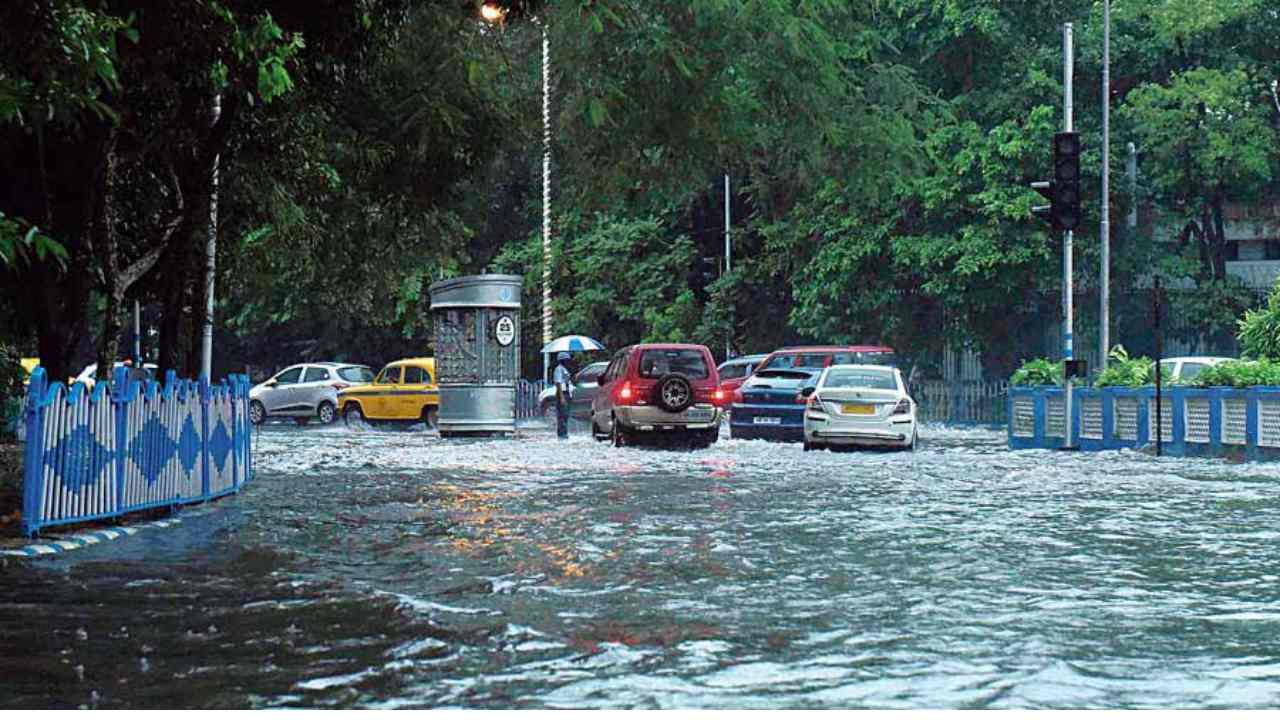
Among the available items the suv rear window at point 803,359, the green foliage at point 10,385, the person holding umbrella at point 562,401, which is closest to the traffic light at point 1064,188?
the suv rear window at point 803,359

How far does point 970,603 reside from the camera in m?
10.4

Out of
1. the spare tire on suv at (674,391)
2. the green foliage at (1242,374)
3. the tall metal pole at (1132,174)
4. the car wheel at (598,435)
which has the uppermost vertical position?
the tall metal pole at (1132,174)

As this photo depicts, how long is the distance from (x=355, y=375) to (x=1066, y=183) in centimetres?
2529

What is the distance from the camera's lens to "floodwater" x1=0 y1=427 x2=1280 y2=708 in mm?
7691

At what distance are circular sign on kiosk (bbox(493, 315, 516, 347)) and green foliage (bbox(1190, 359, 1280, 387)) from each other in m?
14.4

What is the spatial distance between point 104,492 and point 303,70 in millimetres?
4540

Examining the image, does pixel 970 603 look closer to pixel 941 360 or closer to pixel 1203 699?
pixel 1203 699

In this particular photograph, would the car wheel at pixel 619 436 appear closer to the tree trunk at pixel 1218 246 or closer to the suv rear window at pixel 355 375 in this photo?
the suv rear window at pixel 355 375

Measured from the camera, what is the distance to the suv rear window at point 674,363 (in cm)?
3216

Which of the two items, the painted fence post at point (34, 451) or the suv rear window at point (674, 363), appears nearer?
the painted fence post at point (34, 451)

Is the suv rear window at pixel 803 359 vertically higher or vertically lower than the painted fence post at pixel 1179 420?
higher

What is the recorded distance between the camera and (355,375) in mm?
48938

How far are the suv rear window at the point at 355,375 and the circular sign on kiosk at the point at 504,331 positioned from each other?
12.1 meters

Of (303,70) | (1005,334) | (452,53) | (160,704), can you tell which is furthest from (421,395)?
(160,704)
